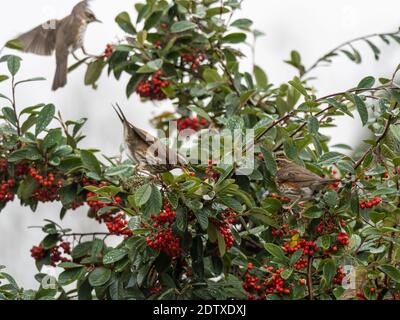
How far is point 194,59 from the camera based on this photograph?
5.16 metres

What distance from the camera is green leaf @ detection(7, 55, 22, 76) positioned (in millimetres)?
4293

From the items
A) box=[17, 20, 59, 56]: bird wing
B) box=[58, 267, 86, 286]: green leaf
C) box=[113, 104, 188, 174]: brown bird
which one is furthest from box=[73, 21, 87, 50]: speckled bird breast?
box=[58, 267, 86, 286]: green leaf

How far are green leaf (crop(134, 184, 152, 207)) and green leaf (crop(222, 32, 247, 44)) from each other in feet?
6.34

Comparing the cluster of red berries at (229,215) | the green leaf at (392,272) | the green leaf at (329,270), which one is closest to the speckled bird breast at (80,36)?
the cluster of red berries at (229,215)

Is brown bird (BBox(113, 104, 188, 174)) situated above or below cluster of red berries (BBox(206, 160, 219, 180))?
above

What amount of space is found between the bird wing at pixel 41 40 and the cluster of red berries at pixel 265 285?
311 centimetres

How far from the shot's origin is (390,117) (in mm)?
3666

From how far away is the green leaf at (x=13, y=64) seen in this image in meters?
4.29

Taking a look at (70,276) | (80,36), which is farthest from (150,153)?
(80,36)

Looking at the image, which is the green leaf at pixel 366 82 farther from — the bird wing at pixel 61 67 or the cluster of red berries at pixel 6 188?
the bird wing at pixel 61 67

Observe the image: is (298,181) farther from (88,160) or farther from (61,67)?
(61,67)

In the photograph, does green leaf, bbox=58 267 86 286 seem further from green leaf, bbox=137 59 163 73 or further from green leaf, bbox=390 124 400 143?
green leaf, bbox=390 124 400 143

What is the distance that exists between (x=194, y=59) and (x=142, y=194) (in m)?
1.96
